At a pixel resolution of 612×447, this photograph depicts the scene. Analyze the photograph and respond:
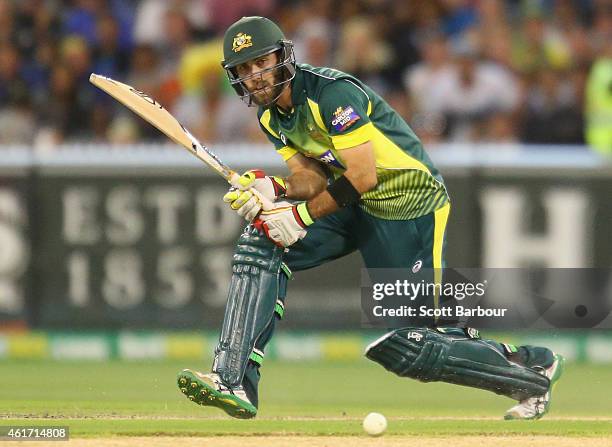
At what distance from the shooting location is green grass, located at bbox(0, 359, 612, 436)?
7227mm

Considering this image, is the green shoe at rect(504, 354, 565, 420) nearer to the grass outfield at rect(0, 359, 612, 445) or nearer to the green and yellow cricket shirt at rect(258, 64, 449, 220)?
the grass outfield at rect(0, 359, 612, 445)

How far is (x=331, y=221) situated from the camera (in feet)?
24.7

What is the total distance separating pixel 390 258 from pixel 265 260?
2.23ft

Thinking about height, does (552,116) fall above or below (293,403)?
above

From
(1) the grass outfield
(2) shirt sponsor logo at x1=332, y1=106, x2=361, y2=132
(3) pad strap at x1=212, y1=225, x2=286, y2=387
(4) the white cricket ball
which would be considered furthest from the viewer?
(1) the grass outfield

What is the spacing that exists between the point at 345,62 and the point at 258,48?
599cm

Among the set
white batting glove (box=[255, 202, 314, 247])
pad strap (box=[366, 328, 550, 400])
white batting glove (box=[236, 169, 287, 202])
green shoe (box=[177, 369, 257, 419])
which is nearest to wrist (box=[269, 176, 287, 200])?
white batting glove (box=[236, 169, 287, 202])

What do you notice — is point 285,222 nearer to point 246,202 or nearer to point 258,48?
point 246,202

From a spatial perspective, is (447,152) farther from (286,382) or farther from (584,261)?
(286,382)

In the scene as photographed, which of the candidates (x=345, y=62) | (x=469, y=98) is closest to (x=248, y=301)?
(x=469, y=98)

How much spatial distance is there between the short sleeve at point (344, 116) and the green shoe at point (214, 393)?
4.25 feet

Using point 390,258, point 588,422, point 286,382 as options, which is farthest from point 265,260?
point 286,382

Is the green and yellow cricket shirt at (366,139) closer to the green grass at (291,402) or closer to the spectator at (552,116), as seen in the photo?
the green grass at (291,402)

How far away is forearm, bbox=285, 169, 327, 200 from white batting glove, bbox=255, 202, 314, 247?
1.31ft
